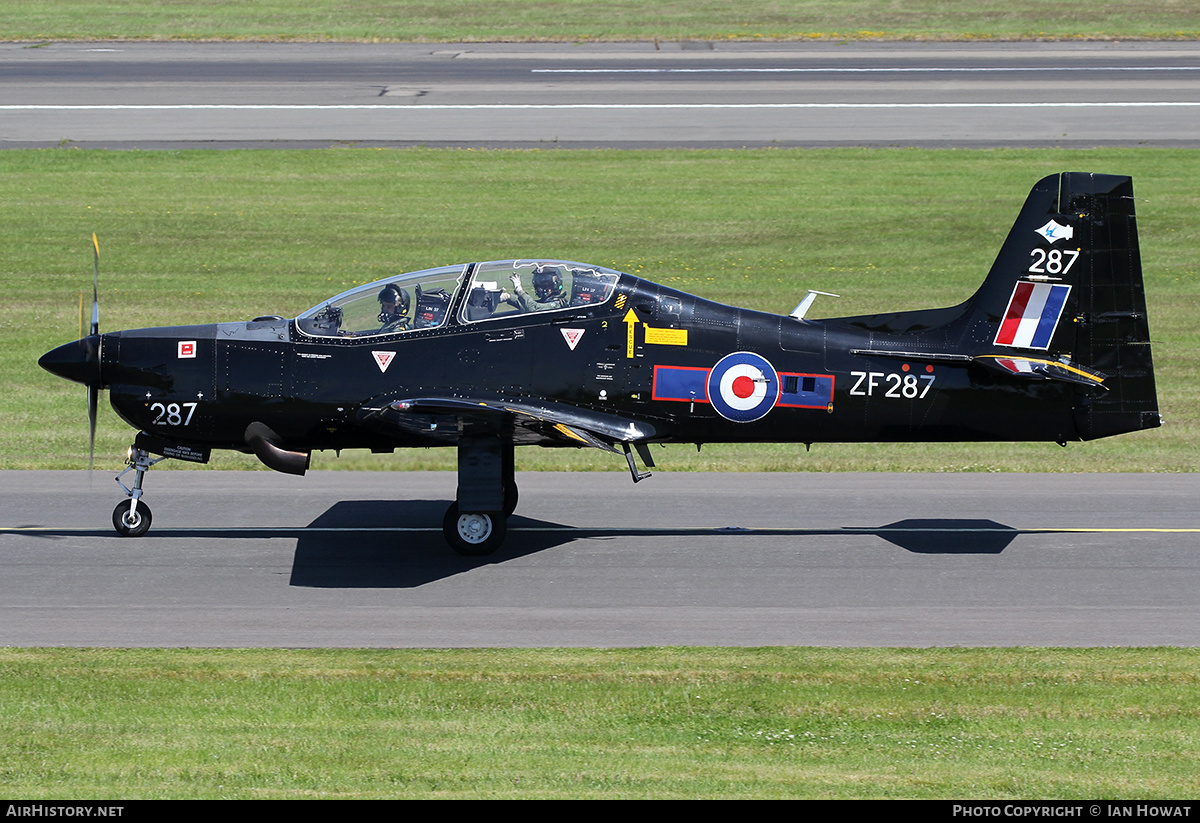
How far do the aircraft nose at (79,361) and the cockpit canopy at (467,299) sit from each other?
2.04 m

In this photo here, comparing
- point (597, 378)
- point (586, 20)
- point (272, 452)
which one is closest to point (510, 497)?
point (597, 378)

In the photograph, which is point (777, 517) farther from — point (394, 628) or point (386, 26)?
point (386, 26)

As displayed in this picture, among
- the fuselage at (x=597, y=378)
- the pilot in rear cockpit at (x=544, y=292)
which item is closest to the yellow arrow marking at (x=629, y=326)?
the fuselage at (x=597, y=378)

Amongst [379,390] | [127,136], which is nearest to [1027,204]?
[379,390]

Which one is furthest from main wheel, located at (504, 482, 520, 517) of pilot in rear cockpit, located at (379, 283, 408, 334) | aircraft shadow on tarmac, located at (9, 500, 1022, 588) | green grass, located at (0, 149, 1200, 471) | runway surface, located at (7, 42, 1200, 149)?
runway surface, located at (7, 42, 1200, 149)

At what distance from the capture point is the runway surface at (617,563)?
11969 mm

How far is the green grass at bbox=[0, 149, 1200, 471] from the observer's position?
2462 cm

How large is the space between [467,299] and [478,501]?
2070mm

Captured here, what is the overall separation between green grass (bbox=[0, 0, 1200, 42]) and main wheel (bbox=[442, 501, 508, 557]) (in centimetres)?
3362

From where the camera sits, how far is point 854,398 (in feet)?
45.7

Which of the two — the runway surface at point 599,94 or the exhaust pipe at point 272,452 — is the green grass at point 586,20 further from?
the exhaust pipe at point 272,452

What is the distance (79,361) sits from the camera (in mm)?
13734

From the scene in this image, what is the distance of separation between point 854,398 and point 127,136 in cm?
2545

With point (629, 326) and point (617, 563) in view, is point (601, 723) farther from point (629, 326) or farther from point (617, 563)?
point (629, 326)
